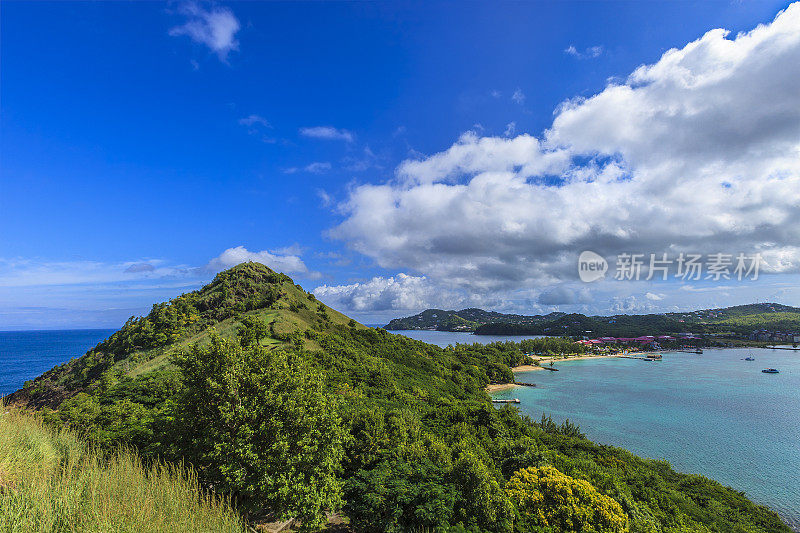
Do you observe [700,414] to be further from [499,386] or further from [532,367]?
[532,367]

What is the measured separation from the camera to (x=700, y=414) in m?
65.0

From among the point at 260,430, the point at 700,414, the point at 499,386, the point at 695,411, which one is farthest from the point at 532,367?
the point at 260,430

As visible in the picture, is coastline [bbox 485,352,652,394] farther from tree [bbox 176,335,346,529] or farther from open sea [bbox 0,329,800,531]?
tree [bbox 176,335,346,529]

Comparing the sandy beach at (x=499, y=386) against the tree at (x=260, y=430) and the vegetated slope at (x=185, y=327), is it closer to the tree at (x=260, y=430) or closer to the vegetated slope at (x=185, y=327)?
the vegetated slope at (x=185, y=327)

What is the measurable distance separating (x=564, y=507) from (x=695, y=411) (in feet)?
254

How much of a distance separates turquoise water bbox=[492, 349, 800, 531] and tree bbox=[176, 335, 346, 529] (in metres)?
42.4

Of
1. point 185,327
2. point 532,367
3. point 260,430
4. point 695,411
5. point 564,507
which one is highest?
point 185,327

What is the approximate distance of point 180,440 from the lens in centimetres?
1666

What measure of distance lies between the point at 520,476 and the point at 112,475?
18.3 m

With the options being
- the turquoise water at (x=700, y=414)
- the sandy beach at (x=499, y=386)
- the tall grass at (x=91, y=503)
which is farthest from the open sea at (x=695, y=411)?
the tall grass at (x=91, y=503)

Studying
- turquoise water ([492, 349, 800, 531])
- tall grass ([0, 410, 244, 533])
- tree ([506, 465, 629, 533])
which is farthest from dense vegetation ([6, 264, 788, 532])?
turquoise water ([492, 349, 800, 531])

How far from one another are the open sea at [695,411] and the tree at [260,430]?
139 ft

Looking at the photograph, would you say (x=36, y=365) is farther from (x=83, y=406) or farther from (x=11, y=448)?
(x=11, y=448)

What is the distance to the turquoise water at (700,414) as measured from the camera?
1608 inches
